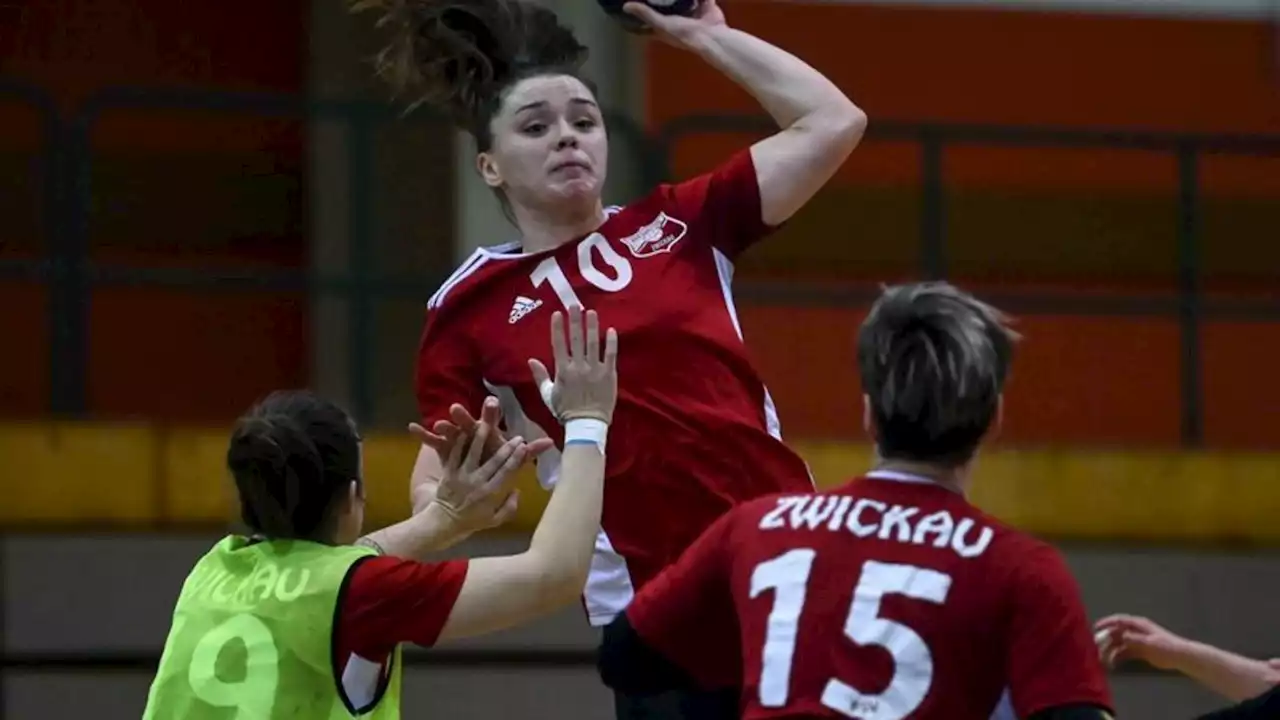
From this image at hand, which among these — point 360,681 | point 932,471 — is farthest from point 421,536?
point 932,471

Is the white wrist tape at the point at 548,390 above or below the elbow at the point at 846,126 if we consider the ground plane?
below

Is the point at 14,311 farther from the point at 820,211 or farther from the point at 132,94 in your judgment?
the point at 820,211

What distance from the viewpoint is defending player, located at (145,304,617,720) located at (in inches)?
139

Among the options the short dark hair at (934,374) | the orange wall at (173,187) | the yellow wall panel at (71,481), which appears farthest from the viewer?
the orange wall at (173,187)

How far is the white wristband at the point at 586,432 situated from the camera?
3.58 m

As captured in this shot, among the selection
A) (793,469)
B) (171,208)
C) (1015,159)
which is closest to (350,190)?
(171,208)

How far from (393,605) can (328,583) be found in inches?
3.8

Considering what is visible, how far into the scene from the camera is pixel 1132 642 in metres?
3.75

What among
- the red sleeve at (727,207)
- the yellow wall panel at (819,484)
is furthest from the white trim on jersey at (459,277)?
the yellow wall panel at (819,484)

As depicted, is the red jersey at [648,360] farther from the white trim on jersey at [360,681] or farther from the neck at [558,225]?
the white trim on jersey at [360,681]

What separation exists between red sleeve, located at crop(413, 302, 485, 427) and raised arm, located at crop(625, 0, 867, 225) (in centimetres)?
53

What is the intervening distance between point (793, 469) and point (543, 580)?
2.20 ft

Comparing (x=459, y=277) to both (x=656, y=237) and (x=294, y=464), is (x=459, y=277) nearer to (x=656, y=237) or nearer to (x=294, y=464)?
(x=656, y=237)

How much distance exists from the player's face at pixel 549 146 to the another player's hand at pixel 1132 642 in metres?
1.10
